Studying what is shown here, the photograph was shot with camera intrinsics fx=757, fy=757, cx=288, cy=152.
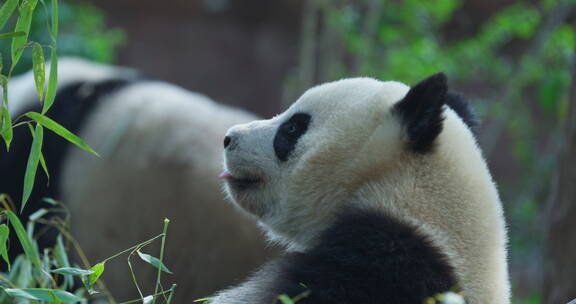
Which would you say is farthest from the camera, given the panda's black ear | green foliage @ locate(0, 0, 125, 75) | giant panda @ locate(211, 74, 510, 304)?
green foliage @ locate(0, 0, 125, 75)

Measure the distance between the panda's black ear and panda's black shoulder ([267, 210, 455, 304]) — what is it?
9.3 inches

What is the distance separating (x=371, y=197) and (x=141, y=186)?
8.40 feet

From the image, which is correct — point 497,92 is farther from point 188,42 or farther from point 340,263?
point 340,263

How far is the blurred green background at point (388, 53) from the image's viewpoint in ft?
20.5

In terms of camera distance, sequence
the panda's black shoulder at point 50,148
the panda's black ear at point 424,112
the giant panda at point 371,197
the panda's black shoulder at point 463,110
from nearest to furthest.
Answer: the giant panda at point 371,197
the panda's black ear at point 424,112
the panda's black shoulder at point 463,110
the panda's black shoulder at point 50,148

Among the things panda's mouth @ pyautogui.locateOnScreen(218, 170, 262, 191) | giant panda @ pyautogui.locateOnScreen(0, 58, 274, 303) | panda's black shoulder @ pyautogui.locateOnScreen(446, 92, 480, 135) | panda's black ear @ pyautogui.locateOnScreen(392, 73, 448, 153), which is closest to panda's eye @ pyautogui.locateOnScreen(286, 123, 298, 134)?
panda's mouth @ pyautogui.locateOnScreen(218, 170, 262, 191)

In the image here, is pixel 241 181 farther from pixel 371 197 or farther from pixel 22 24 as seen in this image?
pixel 22 24

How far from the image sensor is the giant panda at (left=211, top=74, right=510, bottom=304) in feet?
5.83

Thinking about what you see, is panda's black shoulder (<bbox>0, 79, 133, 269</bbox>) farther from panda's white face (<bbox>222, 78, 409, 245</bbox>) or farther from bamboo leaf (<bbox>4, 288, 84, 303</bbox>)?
bamboo leaf (<bbox>4, 288, 84, 303</bbox>)

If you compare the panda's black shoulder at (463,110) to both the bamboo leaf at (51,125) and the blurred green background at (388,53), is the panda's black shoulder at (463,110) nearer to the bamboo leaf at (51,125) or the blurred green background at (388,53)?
the bamboo leaf at (51,125)

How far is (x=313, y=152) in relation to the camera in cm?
214

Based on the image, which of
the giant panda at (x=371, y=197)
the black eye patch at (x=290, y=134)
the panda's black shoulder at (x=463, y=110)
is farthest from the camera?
the panda's black shoulder at (x=463, y=110)

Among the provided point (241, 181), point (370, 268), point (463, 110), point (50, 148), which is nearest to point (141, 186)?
point (50, 148)

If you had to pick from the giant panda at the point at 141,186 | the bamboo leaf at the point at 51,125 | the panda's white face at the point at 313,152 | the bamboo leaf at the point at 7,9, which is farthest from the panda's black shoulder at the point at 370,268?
the giant panda at the point at 141,186
